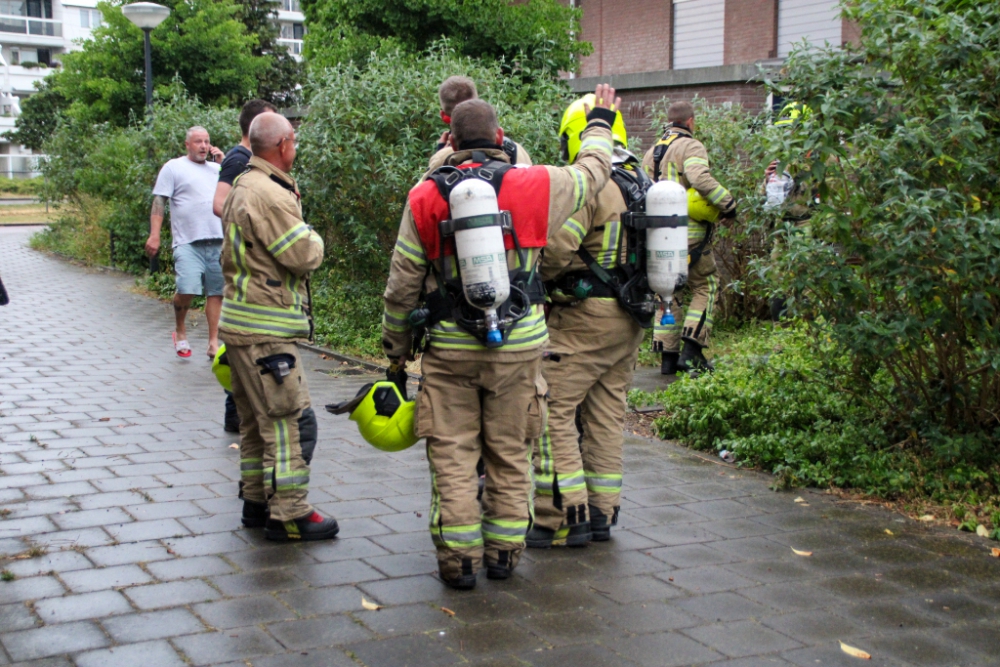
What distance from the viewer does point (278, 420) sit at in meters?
4.95

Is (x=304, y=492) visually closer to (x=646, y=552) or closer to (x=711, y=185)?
(x=646, y=552)

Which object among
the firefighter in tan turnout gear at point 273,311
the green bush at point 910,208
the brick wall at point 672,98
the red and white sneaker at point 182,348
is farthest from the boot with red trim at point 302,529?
the brick wall at point 672,98

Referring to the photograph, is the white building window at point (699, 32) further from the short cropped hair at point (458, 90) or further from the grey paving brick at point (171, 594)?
the grey paving brick at point (171, 594)

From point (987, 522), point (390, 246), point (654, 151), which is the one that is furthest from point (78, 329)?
point (987, 522)

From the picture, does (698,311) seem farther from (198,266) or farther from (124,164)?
(124,164)

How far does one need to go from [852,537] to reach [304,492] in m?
2.56

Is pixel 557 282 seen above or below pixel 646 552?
above

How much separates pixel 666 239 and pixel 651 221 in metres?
0.11

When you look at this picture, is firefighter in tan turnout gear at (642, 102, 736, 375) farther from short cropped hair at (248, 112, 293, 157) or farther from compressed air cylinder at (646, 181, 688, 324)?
short cropped hair at (248, 112, 293, 157)

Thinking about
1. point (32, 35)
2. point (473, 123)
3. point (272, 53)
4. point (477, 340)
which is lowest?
point (477, 340)

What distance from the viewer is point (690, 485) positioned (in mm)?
6051

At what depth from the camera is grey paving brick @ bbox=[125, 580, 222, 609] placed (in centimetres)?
423

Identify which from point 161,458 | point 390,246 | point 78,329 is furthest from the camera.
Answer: point 78,329

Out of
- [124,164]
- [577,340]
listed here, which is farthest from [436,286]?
[124,164]
